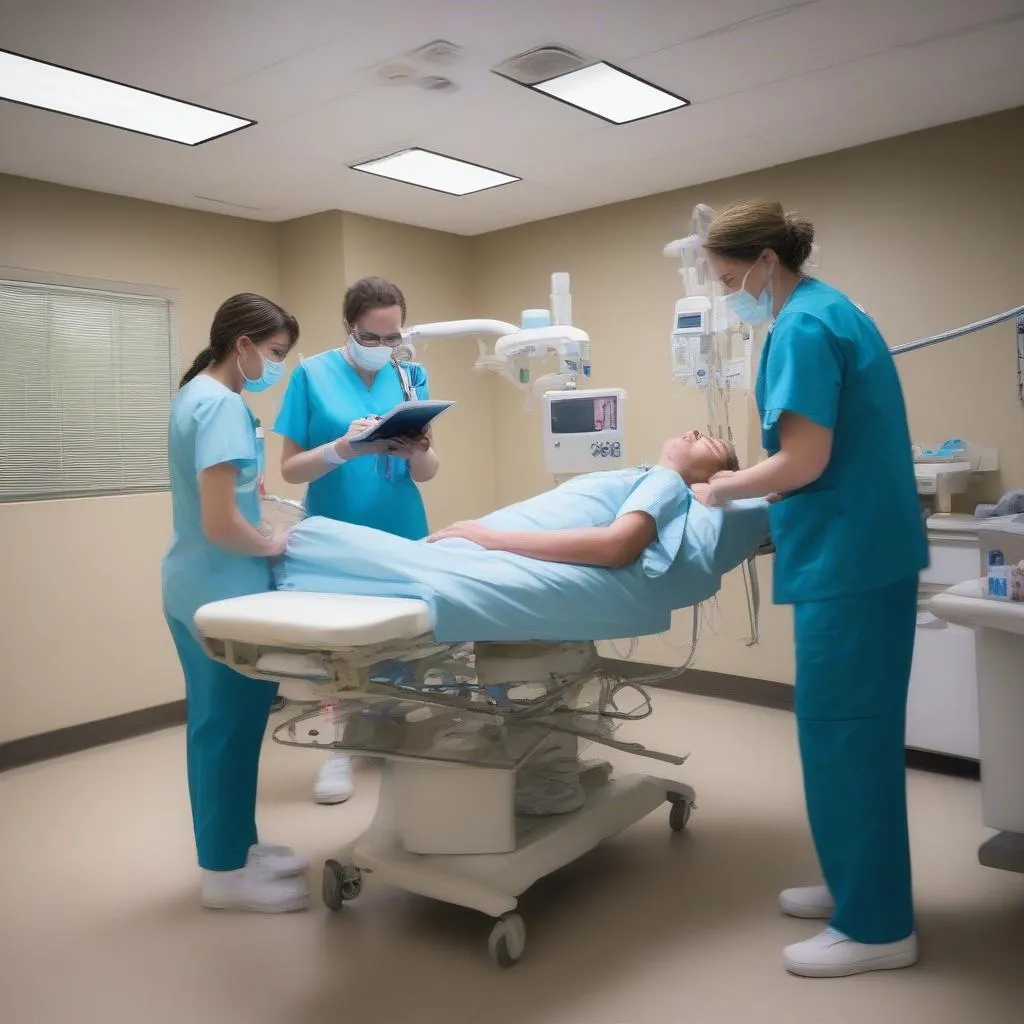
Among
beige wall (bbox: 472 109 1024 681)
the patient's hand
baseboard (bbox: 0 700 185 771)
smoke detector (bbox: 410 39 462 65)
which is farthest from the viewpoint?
baseboard (bbox: 0 700 185 771)

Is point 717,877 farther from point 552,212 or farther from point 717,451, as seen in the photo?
point 552,212

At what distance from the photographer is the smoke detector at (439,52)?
233cm

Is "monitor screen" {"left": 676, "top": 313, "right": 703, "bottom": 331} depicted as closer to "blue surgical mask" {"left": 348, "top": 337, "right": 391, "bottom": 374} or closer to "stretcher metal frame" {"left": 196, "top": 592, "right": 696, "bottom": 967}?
"blue surgical mask" {"left": 348, "top": 337, "right": 391, "bottom": 374}

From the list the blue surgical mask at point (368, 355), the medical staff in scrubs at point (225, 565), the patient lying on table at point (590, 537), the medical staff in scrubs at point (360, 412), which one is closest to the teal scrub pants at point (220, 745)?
the medical staff in scrubs at point (225, 565)

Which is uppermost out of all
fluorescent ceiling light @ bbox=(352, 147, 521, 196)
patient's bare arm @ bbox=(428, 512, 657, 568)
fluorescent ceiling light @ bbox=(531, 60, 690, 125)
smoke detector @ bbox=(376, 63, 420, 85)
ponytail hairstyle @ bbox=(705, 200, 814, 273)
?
fluorescent ceiling light @ bbox=(352, 147, 521, 196)

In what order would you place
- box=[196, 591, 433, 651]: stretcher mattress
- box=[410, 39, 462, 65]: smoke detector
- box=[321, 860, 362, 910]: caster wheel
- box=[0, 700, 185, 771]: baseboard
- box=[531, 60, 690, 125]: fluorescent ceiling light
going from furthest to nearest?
box=[0, 700, 185, 771]: baseboard
box=[531, 60, 690, 125]: fluorescent ceiling light
box=[410, 39, 462, 65]: smoke detector
box=[321, 860, 362, 910]: caster wheel
box=[196, 591, 433, 651]: stretcher mattress

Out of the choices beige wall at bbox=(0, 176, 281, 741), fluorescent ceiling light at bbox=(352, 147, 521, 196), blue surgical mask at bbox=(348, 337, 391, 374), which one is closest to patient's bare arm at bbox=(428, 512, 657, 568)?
blue surgical mask at bbox=(348, 337, 391, 374)

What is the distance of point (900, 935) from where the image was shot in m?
1.80

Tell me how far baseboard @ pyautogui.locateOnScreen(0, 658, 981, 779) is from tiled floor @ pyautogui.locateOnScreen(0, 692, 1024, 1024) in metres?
0.14

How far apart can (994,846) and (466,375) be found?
301 cm

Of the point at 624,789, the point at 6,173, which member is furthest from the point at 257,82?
the point at 624,789

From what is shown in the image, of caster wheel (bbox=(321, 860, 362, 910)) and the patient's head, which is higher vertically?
the patient's head

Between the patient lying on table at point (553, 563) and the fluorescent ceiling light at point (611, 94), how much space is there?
1126mm

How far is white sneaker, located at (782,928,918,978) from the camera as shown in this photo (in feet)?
5.84
